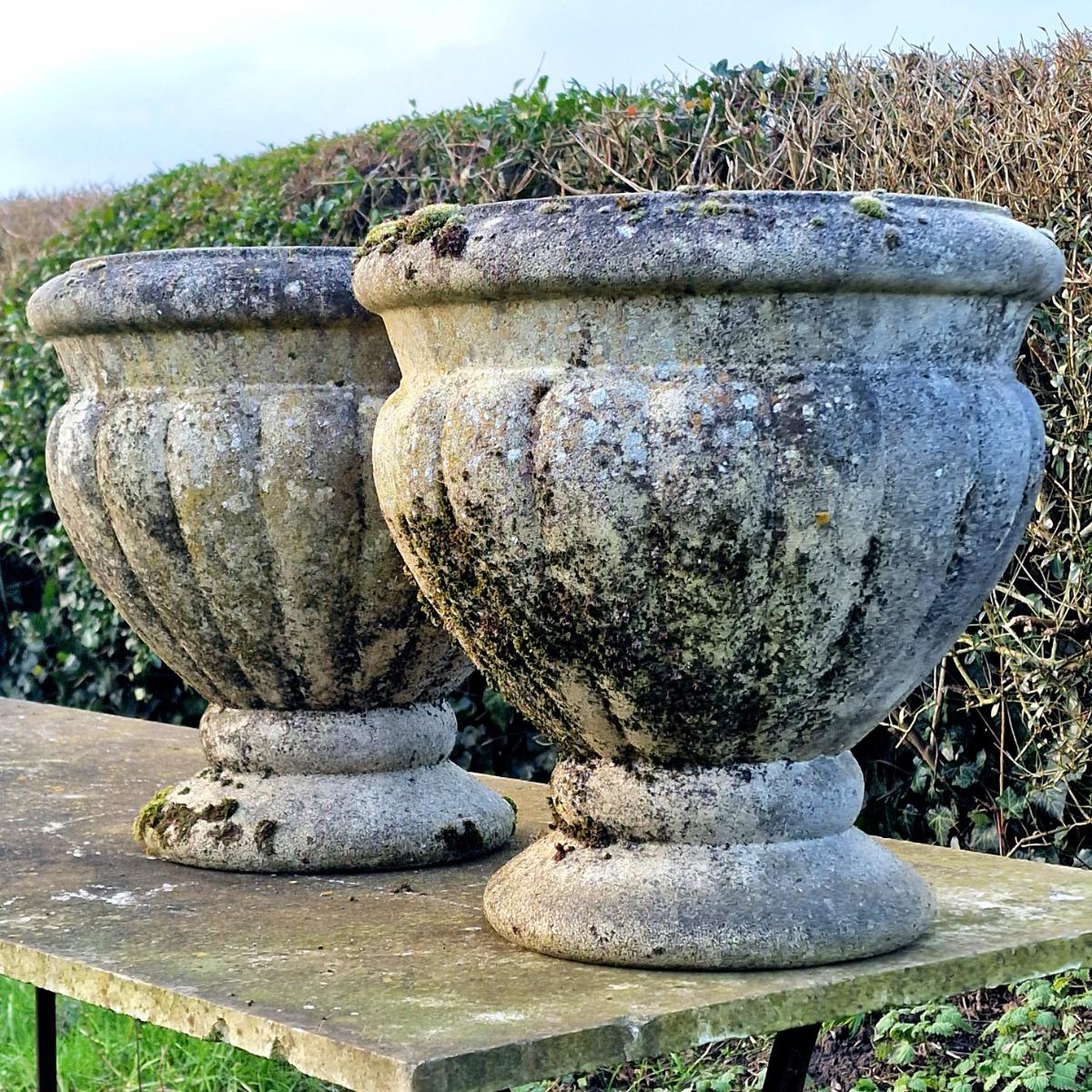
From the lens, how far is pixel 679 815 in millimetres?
2160

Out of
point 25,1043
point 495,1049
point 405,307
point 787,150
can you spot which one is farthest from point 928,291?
point 25,1043

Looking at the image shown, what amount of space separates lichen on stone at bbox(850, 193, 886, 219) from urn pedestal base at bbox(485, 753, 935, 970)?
0.75 meters

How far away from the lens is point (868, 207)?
6.51 ft

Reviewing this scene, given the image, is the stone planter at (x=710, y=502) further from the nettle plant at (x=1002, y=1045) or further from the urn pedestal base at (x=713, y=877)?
the nettle plant at (x=1002, y=1045)

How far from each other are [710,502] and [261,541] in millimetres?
1034

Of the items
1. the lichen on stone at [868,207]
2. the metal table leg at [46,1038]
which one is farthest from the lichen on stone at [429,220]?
the metal table leg at [46,1038]

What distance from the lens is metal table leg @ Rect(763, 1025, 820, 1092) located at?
7.95ft

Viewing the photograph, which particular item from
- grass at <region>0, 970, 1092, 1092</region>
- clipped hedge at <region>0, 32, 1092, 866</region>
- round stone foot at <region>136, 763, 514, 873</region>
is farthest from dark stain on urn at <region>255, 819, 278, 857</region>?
clipped hedge at <region>0, 32, 1092, 866</region>

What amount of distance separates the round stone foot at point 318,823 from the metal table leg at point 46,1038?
1.26 ft

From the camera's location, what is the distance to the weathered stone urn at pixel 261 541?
2705mm

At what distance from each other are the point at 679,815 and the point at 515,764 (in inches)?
105

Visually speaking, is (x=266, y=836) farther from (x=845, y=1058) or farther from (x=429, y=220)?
(x=845, y=1058)

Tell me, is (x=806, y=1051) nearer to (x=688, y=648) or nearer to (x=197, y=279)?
(x=688, y=648)

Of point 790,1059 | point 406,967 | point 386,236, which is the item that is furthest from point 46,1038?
point 386,236
